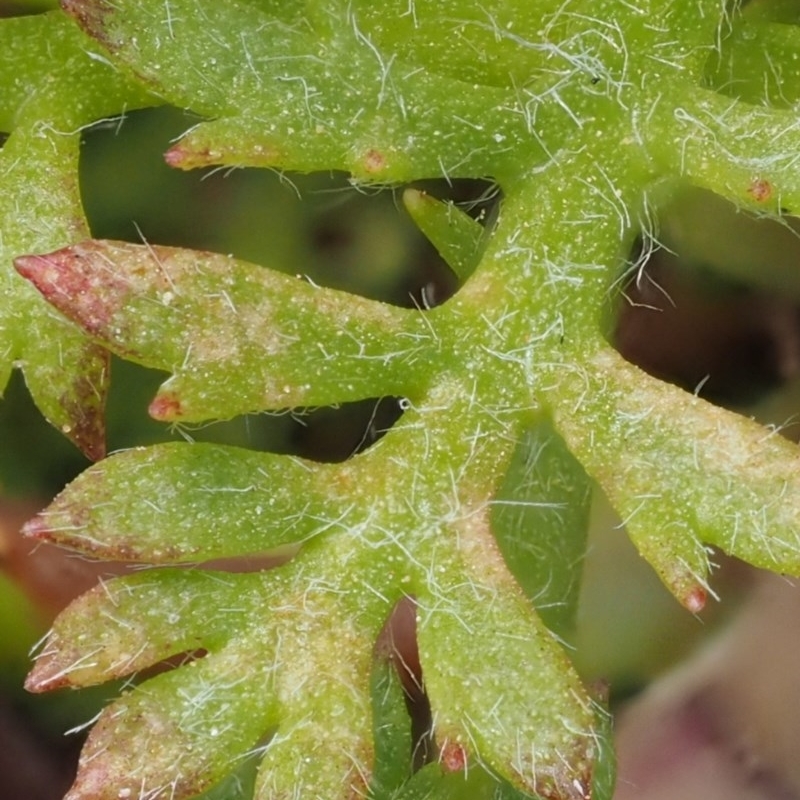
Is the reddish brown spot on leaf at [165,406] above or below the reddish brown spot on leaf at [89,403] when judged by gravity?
above

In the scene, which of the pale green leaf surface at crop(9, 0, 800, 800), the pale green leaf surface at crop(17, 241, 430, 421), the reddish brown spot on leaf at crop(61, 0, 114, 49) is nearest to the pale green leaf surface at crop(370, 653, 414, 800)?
the pale green leaf surface at crop(9, 0, 800, 800)

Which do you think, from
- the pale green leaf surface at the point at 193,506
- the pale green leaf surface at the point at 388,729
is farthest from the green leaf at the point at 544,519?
the pale green leaf surface at the point at 193,506

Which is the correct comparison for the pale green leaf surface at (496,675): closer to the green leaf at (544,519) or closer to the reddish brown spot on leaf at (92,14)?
the green leaf at (544,519)

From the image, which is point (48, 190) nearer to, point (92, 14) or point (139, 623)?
point (92, 14)

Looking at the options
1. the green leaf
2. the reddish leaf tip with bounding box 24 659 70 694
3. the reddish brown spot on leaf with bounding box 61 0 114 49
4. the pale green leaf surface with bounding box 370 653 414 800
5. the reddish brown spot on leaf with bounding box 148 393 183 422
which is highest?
the reddish brown spot on leaf with bounding box 61 0 114 49

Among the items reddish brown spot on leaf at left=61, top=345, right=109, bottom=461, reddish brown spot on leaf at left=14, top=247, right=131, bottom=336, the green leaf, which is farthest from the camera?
the green leaf

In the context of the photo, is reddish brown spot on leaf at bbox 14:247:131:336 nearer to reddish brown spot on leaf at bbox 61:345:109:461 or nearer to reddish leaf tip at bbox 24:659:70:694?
reddish brown spot on leaf at bbox 61:345:109:461

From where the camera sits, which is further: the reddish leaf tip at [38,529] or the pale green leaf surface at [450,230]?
the pale green leaf surface at [450,230]

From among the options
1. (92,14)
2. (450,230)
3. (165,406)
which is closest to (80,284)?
(165,406)

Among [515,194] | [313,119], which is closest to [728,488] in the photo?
[515,194]
